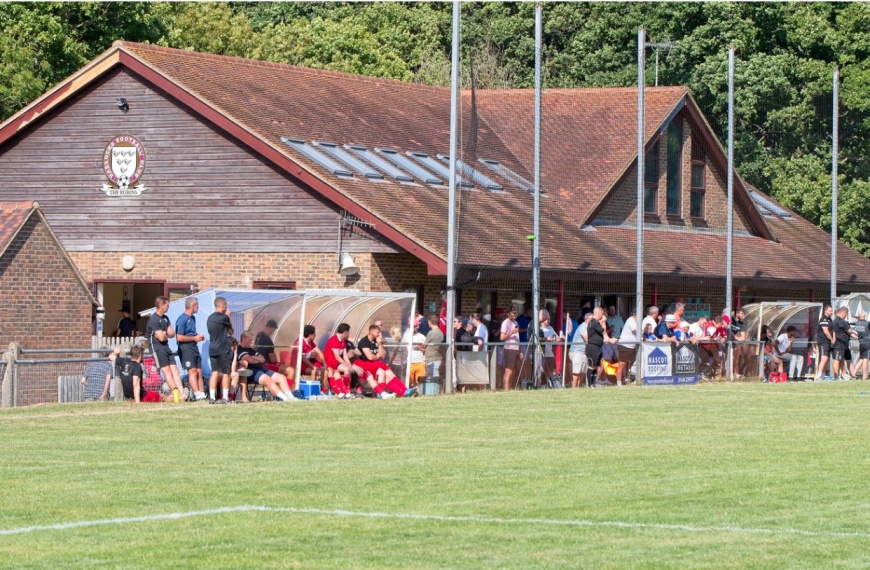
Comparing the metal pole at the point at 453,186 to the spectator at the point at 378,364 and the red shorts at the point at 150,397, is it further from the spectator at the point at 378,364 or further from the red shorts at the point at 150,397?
the red shorts at the point at 150,397

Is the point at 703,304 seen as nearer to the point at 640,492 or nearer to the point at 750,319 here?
the point at 750,319

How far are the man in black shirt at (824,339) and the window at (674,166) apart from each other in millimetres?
8568

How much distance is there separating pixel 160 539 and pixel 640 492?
4521 mm

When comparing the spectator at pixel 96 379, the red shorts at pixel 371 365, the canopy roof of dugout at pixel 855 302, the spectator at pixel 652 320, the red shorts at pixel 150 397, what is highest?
the canopy roof of dugout at pixel 855 302

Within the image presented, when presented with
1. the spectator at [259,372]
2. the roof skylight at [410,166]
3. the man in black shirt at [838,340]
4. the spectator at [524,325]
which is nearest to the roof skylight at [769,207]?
the man in black shirt at [838,340]

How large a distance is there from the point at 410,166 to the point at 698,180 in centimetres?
1153

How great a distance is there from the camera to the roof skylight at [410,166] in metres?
39.1

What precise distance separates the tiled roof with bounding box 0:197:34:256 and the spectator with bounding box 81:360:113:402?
569 centimetres

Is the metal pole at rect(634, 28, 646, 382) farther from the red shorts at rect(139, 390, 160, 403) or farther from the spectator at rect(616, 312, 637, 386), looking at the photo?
the red shorts at rect(139, 390, 160, 403)

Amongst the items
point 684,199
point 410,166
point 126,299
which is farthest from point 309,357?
point 684,199

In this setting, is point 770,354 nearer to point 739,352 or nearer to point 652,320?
point 739,352

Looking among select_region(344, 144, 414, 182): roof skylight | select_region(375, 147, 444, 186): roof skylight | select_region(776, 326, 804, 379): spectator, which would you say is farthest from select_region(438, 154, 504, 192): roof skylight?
select_region(776, 326, 804, 379): spectator

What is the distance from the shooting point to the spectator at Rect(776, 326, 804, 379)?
38.6m

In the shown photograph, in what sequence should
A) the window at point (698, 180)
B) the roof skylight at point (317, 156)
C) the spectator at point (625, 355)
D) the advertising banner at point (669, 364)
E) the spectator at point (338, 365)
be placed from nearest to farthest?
1. the spectator at point (338, 365)
2. the spectator at point (625, 355)
3. the advertising banner at point (669, 364)
4. the roof skylight at point (317, 156)
5. the window at point (698, 180)
